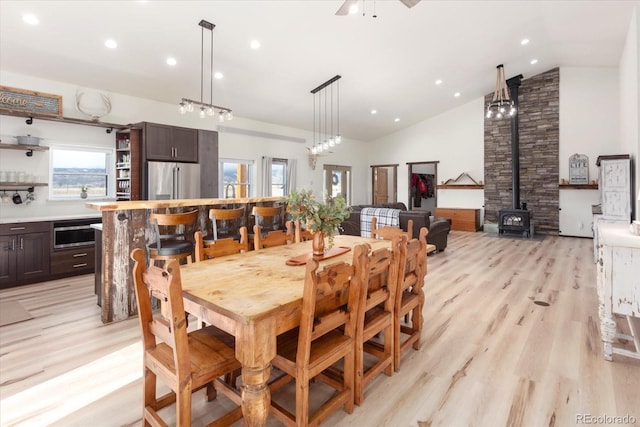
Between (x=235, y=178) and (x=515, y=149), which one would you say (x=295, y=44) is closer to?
(x=235, y=178)

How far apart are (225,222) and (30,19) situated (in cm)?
315

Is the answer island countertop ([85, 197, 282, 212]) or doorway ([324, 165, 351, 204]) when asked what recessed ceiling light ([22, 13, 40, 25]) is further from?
doorway ([324, 165, 351, 204])

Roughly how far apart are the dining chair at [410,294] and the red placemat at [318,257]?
1.61ft

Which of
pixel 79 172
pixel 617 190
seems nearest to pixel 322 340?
pixel 79 172

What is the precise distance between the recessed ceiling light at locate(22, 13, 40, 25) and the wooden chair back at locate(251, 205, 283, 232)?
325cm

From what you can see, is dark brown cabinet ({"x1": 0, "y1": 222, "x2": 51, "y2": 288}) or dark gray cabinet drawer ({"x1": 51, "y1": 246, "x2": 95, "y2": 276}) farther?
dark gray cabinet drawer ({"x1": 51, "y1": 246, "x2": 95, "y2": 276})

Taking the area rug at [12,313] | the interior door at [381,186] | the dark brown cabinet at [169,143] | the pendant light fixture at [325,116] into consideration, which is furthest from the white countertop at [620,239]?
the interior door at [381,186]

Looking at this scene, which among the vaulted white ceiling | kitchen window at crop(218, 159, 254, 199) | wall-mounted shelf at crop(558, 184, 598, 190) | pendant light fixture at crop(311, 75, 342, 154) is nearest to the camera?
the vaulted white ceiling

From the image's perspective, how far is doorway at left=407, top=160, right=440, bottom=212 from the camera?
1098 cm

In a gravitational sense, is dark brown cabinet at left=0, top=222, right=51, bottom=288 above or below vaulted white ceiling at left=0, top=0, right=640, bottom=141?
below

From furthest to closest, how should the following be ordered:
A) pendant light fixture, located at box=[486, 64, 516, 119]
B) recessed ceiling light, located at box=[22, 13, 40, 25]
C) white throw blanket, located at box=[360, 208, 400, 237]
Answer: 1. pendant light fixture, located at box=[486, 64, 516, 119]
2. white throw blanket, located at box=[360, 208, 400, 237]
3. recessed ceiling light, located at box=[22, 13, 40, 25]

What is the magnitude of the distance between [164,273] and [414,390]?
1725mm

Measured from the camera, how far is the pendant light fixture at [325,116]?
6.63 m

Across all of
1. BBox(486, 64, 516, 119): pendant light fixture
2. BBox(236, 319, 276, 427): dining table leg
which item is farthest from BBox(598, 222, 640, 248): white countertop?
BBox(486, 64, 516, 119): pendant light fixture
